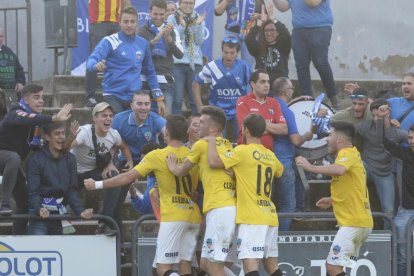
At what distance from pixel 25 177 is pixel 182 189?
5.90 feet

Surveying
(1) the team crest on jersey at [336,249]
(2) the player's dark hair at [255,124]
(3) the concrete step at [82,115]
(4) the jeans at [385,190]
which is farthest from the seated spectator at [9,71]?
(1) the team crest on jersey at [336,249]

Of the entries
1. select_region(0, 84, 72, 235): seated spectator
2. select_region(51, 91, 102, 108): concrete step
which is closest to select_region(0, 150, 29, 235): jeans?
select_region(0, 84, 72, 235): seated spectator

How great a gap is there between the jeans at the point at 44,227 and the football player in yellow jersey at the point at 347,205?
2.86 metres

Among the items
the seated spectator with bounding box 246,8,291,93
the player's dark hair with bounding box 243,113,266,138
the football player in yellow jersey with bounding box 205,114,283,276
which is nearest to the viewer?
the football player in yellow jersey with bounding box 205,114,283,276

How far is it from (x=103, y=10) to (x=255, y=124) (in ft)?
14.5

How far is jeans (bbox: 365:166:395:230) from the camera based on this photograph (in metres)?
14.7

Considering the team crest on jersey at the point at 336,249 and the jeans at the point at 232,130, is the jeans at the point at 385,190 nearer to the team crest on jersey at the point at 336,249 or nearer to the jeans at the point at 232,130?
the team crest on jersey at the point at 336,249

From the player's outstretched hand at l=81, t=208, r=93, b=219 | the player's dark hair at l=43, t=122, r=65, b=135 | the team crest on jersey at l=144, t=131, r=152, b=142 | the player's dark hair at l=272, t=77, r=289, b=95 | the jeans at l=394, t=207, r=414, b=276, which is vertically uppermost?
the player's dark hair at l=272, t=77, r=289, b=95

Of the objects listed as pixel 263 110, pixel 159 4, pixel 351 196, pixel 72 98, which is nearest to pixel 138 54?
pixel 159 4

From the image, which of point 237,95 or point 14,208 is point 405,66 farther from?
point 14,208

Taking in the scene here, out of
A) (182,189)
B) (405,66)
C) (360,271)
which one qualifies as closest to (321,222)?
(360,271)

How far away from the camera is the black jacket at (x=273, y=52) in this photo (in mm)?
16656

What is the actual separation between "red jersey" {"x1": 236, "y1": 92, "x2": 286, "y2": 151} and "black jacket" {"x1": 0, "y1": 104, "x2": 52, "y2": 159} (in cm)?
234

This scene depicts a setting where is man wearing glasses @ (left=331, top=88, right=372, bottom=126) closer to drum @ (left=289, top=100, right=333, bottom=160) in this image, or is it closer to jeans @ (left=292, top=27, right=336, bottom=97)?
drum @ (left=289, top=100, right=333, bottom=160)
